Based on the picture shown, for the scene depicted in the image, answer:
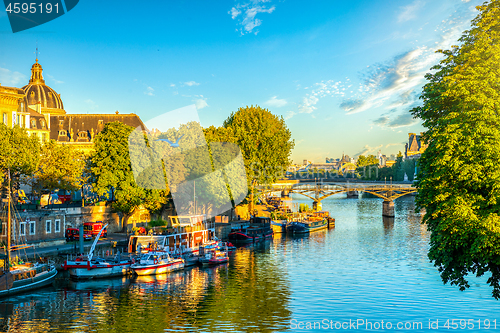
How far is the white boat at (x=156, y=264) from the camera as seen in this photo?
145 ft

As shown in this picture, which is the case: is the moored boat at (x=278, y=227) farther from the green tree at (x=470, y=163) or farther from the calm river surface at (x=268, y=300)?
the green tree at (x=470, y=163)

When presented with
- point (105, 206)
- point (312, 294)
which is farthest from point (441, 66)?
point (105, 206)

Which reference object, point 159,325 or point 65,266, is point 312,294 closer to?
point 159,325

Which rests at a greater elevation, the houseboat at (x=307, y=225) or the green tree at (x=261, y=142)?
the green tree at (x=261, y=142)

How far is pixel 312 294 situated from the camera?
1414 inches

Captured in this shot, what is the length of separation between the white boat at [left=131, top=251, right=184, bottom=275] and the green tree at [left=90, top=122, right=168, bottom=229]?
1618cm

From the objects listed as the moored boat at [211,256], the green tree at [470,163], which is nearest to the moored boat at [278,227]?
the moored boat at [211,256]

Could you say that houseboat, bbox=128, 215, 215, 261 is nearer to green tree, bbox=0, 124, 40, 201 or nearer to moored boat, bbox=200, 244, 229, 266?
moored boat, bbox=200, 244, 229, 266

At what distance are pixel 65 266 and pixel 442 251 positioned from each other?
1404 inches

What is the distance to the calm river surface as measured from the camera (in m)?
28.5

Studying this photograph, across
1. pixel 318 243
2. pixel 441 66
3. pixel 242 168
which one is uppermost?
pixel 441 66

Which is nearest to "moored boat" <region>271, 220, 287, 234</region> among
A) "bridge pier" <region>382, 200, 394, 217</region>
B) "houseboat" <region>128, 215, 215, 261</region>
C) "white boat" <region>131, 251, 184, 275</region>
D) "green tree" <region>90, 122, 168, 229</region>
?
"houseboat" <region>128, 215, 215, 261</region>

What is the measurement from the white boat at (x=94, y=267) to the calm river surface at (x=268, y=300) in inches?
51.1

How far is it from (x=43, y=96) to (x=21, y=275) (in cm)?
9078
